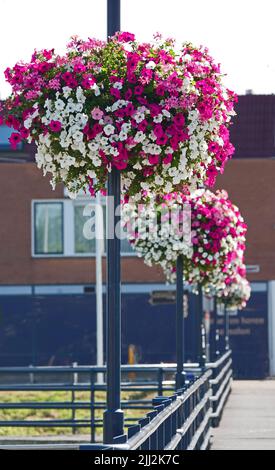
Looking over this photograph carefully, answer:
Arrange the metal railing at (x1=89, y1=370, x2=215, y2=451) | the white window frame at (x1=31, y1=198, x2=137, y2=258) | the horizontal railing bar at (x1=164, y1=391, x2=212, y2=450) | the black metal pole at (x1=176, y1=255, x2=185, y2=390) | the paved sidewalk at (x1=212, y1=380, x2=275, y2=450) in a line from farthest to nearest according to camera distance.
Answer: the white window frame at (x1=31, y1=198, x2=137, y2=258) < the paved sidewalk at (x1=212, y1=380, x2=275, y2=450) < the black metal pole at (x1=176, y1=255, x2=185, y2=390) < the horizontal railing bar at (x1=164, y1=391, x2=212, y2=450) < the metal railing at (x1=89, y1=370, x2=215, y2=451)

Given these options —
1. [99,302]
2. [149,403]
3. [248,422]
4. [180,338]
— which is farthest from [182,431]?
[99,302]

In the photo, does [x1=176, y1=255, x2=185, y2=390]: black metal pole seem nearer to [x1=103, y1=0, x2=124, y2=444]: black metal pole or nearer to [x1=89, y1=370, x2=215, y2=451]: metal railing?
[x1=89, y1=370, x2=215, y2=451]: metal railing

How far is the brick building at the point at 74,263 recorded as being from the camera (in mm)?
53281

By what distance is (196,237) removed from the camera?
19203 mm

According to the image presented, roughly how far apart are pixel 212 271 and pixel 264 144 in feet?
110

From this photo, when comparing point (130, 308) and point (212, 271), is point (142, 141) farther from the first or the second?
point (130, 308)

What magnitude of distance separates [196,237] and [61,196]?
35.2m

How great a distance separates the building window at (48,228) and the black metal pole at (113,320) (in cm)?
4417

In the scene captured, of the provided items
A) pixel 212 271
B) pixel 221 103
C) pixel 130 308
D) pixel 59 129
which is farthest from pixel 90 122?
pixel 130 308

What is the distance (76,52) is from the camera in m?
9.57

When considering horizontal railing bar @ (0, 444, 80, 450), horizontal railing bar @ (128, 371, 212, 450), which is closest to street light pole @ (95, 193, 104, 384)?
horizontal railing bar @ (0, 444, 80, 450)

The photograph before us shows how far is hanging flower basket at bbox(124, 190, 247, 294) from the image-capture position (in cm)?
1911

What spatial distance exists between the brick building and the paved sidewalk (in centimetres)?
1287
